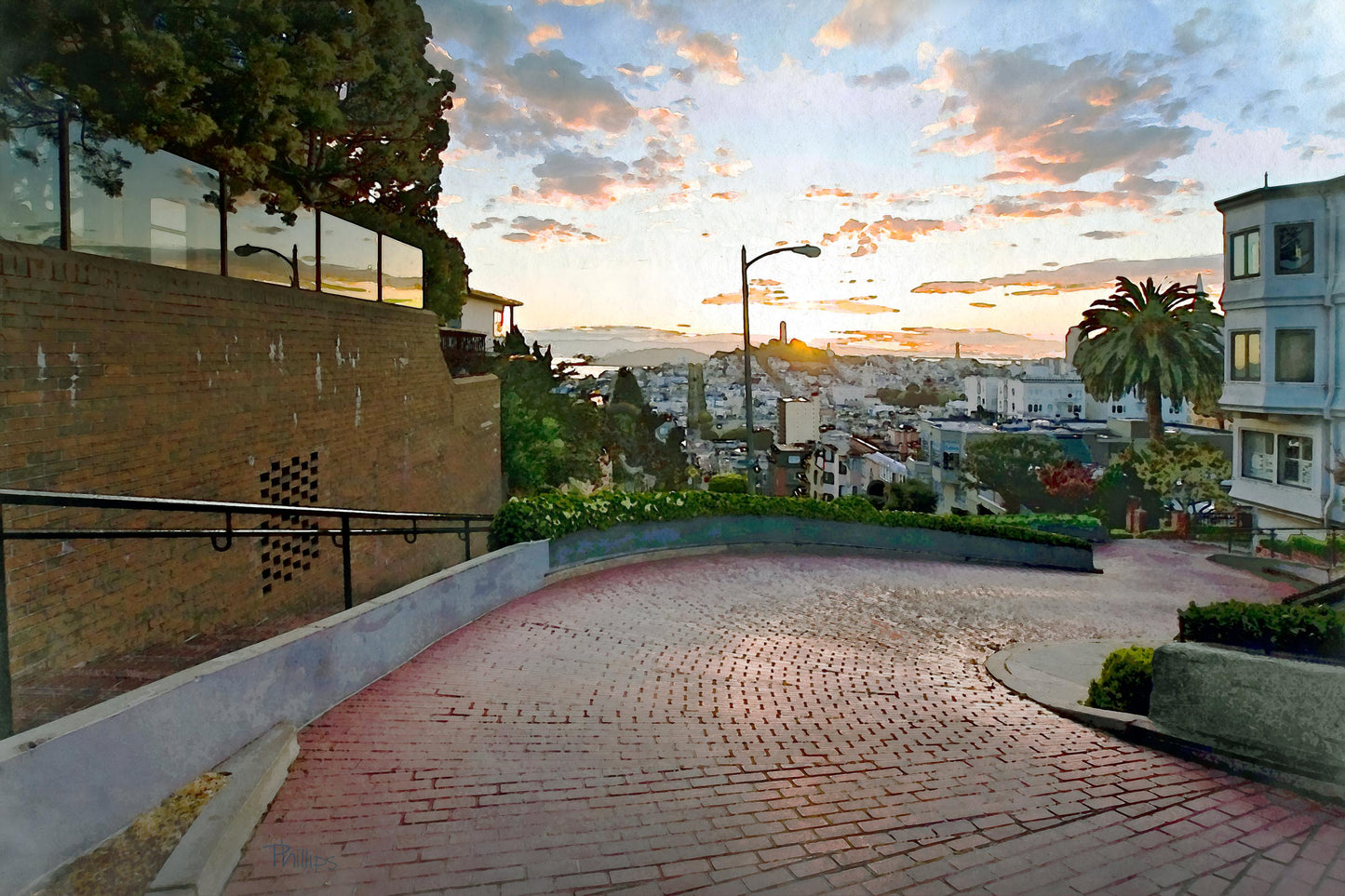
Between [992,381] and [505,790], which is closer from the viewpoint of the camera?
[505,790]

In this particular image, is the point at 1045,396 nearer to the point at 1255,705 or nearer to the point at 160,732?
the point at 1255,705

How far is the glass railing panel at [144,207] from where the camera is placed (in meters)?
7.31

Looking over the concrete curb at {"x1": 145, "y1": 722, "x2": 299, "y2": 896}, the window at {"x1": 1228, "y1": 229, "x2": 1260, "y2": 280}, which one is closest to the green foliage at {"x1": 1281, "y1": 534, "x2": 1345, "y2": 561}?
the window at {"x1": 1228, "y1": 229, "x2": 1260, "y2": 280}

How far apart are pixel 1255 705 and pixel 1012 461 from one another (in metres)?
42.6

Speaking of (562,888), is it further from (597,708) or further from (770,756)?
(597,708)

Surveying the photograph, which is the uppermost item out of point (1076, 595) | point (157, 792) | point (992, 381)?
point (992, 381)

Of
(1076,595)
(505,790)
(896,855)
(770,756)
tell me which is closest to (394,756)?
(505,790)

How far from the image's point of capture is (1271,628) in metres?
5.74

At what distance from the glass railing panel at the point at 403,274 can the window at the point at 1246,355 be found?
22.9 metres

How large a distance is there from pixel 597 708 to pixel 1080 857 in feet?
11.1

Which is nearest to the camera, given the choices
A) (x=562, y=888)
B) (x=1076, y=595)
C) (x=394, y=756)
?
(x=562, y=888)

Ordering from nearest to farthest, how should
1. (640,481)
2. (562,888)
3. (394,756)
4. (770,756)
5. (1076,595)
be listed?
(562,888), (394,756), (770,756), (1076,595), (640,481)

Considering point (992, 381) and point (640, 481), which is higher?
point (992, 381)

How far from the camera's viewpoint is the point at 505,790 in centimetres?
448
